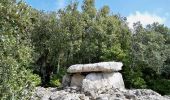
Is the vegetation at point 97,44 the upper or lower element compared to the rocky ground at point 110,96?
upper

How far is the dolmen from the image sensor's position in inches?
1346

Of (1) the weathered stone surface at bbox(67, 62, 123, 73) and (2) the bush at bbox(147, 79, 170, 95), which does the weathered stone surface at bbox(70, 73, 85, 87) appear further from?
(2) the bush at bbox(147, 79, 170, 95)

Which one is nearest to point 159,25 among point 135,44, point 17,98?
point 135,44

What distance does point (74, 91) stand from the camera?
108ft

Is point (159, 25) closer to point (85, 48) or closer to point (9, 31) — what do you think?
point (85, 48)

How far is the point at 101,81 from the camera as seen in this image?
34.8 m

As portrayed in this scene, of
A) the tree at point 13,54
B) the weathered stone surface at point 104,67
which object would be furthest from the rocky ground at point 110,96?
the tree at point 13,54

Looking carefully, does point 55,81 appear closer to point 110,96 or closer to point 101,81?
point 101,81

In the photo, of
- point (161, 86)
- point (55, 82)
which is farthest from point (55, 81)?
point (161, 86)

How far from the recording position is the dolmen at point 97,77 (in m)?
34.2

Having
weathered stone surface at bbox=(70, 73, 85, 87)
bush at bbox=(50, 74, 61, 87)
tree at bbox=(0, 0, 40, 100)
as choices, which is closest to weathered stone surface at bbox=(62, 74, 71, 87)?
weathered stone surface at bbox=(70, 73, 85, 87)

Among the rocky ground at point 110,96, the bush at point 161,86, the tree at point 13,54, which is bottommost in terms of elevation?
the rocky ground at point 110,96

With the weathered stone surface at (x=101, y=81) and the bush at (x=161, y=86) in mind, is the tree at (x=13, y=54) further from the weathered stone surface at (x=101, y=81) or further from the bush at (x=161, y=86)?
the bush at (x=161, y=86)

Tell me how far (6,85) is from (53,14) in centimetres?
3333
